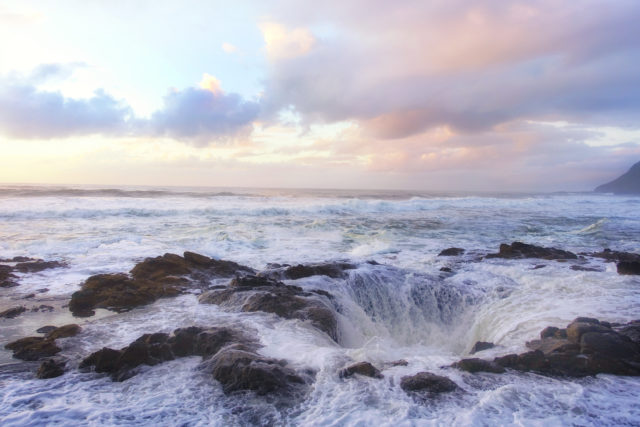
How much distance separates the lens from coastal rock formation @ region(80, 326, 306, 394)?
4.53 m

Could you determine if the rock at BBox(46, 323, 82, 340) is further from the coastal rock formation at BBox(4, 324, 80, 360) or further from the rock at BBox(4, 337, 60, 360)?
the rock at BBox(4, 337, 60, 360)

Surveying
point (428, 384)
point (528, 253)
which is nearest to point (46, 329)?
point (428, 384)

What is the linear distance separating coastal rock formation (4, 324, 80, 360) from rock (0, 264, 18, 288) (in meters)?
4.35

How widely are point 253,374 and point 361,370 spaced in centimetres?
140

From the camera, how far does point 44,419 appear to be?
12.6ft

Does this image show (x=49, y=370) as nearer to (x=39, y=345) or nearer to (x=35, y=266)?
(x=39, y=345)

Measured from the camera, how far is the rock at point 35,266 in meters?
10.5

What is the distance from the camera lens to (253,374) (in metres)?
4.56

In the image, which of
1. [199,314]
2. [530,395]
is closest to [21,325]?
[199,314]

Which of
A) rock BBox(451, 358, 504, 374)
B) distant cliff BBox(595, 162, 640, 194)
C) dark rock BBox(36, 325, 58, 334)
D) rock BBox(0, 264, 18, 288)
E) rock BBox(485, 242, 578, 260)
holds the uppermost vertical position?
distant cliff BBox(595, 162, 640, 194)

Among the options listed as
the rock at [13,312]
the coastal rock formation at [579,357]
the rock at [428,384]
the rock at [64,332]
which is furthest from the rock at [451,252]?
the rock at [13,312]

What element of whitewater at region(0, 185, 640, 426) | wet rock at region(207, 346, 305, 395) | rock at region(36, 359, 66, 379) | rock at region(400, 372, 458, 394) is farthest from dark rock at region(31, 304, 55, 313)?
rock at region(400, 372, 458, 394)

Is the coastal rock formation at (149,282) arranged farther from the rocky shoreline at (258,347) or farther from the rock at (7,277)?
the rock at (7,277)

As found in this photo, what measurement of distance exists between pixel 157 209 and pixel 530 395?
29.6 meters
